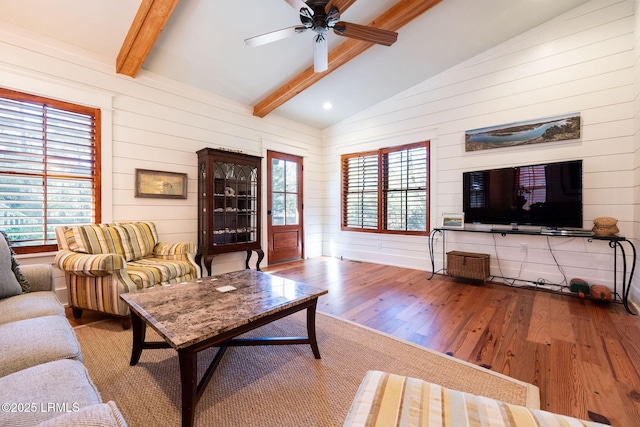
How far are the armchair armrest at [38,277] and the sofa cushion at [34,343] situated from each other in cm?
72

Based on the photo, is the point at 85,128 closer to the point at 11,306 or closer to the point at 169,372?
the point at 11,306

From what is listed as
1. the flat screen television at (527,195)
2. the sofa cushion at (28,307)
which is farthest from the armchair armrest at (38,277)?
the flat screen television at (527,195)

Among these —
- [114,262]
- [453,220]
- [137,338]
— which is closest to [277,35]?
[114,262]

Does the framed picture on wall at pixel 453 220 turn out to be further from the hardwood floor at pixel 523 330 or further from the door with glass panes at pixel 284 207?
the door with glass panes at pixel 284 207

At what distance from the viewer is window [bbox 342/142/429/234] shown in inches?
176

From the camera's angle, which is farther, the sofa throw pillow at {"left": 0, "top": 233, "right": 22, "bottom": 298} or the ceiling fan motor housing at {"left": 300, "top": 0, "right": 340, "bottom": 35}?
the ceiling fan motor housing at {"left": 300, "top": 0, "right": 340, "bottom": 35}

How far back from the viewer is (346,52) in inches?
130

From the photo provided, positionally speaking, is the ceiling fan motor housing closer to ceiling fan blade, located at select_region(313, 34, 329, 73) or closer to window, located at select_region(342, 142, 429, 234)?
ceiling fan blade, located at select_region(313, 34, 329, 73)

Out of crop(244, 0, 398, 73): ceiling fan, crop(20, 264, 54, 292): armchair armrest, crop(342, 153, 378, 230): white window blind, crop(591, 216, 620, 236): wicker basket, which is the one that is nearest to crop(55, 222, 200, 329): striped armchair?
crop(20, 264, 54, 292): armchair armrest

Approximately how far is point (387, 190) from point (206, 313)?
13.1 feet

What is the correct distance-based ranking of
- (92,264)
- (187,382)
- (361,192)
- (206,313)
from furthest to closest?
(361,192) < (92,264) < (206,313) < (187,382)

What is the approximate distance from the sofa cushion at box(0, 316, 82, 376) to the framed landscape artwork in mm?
4579

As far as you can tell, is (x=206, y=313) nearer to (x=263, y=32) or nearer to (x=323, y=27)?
(x=323, y=27)

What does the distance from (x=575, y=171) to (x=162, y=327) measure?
4.20m
